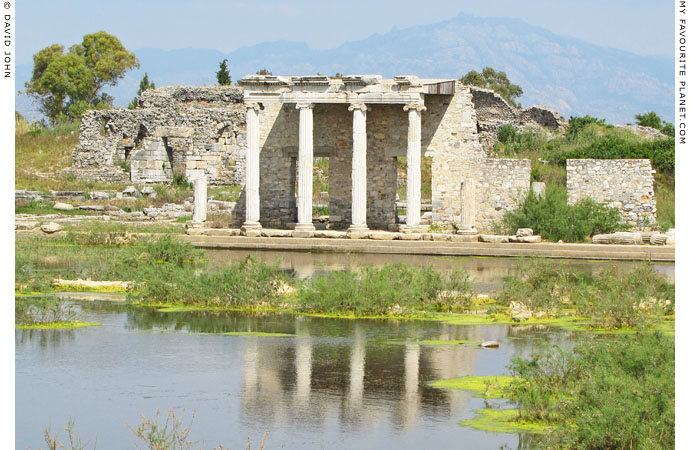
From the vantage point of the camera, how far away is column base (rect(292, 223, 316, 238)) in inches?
1260

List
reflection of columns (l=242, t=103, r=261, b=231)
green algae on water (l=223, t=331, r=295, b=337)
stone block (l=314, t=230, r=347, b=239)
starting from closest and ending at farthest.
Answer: green algae on water (l=223, t=331, r=295, b=337) → stone block (l=314, t=230, r=347, b=239) → reflection of columns (l=242, t=103, r=261, b=231)

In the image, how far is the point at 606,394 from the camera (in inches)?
422

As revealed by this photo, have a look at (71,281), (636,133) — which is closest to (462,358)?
(71,281)

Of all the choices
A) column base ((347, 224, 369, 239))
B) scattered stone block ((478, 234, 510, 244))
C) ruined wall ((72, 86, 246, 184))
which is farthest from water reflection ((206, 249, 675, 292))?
ruined wall ((72, 86, 246, 184))

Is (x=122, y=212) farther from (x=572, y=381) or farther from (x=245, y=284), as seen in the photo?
(x=572, y=381)

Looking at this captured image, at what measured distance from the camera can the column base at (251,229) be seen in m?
32.6

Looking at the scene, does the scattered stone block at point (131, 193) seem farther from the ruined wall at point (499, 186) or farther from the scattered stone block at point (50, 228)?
the ruined wall at point (499, 186)

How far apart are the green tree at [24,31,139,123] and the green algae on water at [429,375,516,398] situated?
179ft

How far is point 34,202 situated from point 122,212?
3.28m

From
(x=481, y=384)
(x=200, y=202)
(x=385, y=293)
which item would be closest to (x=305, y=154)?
(x=200, y=202)

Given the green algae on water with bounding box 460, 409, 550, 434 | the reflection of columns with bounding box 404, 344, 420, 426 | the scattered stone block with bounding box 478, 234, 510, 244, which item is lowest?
the green algae on water with bounding box 460, 409, 550, 434

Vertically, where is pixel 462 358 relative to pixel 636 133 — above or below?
below

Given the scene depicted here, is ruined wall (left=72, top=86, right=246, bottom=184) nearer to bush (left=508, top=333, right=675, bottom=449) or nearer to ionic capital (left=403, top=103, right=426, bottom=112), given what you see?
ionic capital (left=403, top=103, right=426, bottom=112)

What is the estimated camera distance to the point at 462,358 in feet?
49.6
